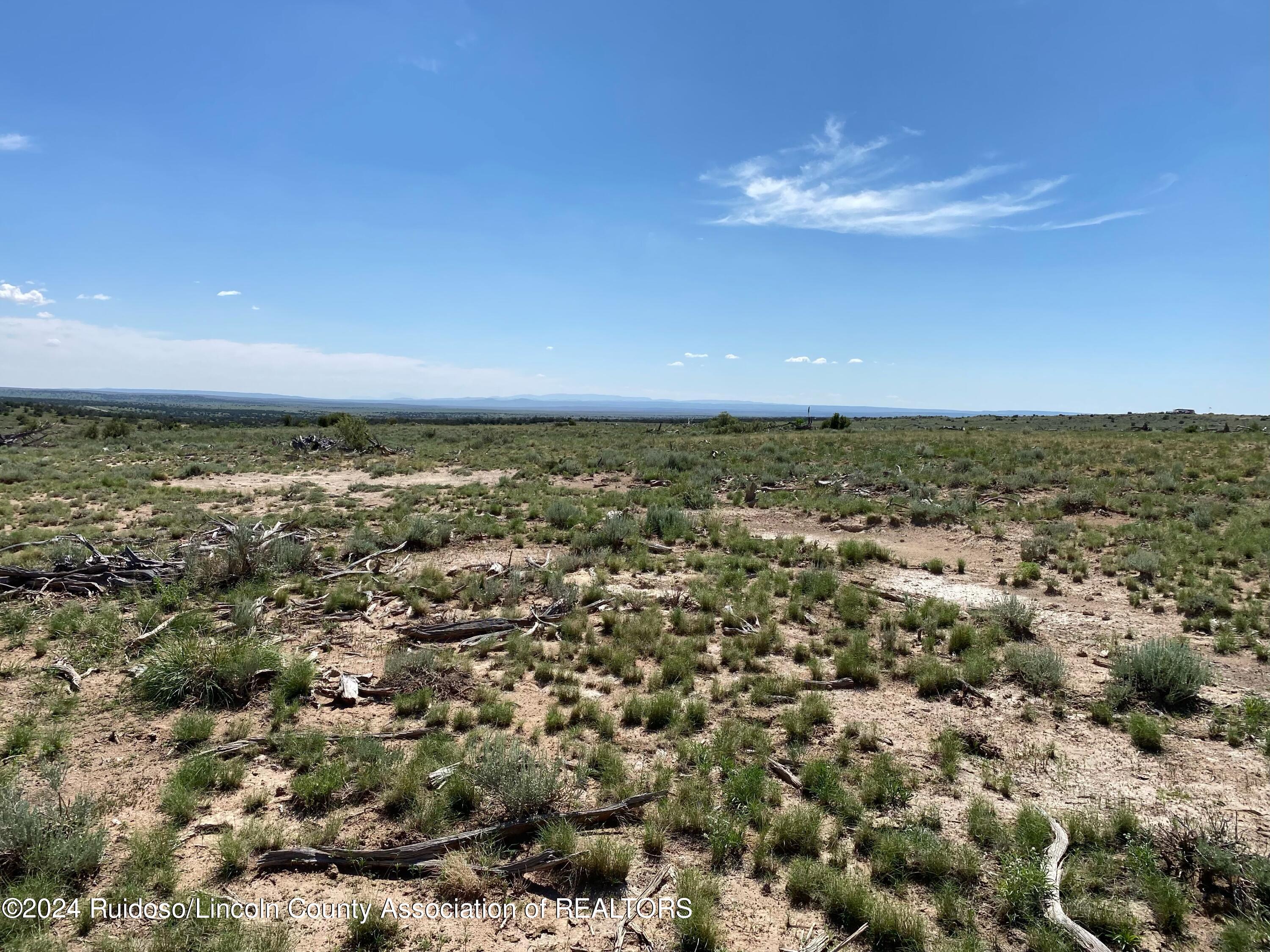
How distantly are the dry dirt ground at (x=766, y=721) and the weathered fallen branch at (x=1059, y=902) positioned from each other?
19.5 inches

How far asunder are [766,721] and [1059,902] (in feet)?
8.89

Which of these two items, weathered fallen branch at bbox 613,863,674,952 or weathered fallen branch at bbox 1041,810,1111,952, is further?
weathered fallen branch at bbox 613,863,674,952

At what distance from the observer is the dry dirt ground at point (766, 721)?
11.7 feet

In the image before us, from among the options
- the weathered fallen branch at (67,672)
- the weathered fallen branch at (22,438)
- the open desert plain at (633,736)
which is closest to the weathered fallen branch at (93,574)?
the open desert plain at (633,736)

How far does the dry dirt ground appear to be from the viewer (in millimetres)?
3572

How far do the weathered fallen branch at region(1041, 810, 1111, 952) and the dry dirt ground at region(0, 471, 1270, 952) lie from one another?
495 mm

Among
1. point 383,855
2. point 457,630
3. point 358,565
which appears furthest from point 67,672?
point 383,855

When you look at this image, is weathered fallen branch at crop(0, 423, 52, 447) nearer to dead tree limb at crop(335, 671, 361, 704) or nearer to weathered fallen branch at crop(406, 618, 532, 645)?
weathered fallen branch at crop(406, 618, 532, 645)

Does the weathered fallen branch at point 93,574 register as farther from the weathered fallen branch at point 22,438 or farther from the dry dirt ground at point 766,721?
the weathered fallen branch at point 22,438

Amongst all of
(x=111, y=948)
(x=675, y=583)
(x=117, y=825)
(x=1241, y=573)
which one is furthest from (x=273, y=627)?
(x=1241, y=573)

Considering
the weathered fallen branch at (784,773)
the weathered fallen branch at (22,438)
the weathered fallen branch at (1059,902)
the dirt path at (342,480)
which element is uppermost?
the weathered fallen branch at (22,438)

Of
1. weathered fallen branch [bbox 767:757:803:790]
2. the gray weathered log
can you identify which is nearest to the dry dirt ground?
the gray weathered log

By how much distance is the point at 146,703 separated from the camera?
6.01 m

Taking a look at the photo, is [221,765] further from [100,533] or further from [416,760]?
[100,533]
